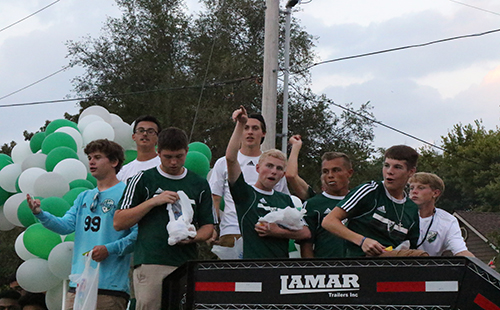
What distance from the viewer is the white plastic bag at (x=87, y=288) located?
4.43m

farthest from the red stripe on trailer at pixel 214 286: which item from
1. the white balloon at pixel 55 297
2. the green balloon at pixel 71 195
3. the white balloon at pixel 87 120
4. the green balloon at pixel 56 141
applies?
the white balloon at pixel 87 120

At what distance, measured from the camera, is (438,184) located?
5.60 m

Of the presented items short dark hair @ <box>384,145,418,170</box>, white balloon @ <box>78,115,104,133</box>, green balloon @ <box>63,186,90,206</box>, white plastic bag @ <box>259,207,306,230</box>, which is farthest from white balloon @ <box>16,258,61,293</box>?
short dark hair @ <box>384,145,418,170</box>

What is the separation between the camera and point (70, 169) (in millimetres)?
7824

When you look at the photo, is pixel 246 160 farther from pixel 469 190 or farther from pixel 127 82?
pixel 469 190

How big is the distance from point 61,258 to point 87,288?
109 inches

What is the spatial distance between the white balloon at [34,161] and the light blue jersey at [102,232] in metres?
3.38

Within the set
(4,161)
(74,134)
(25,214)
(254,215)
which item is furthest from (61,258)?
(254,215)

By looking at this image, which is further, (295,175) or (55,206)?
(55,206)

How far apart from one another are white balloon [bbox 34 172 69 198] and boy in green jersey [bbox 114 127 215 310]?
3.50 meters

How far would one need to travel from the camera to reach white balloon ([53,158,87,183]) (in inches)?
308

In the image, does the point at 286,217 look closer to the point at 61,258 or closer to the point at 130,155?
the point at 61,258

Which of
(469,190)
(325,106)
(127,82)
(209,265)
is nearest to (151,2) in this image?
(127,82)

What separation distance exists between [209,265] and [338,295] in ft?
2.13
